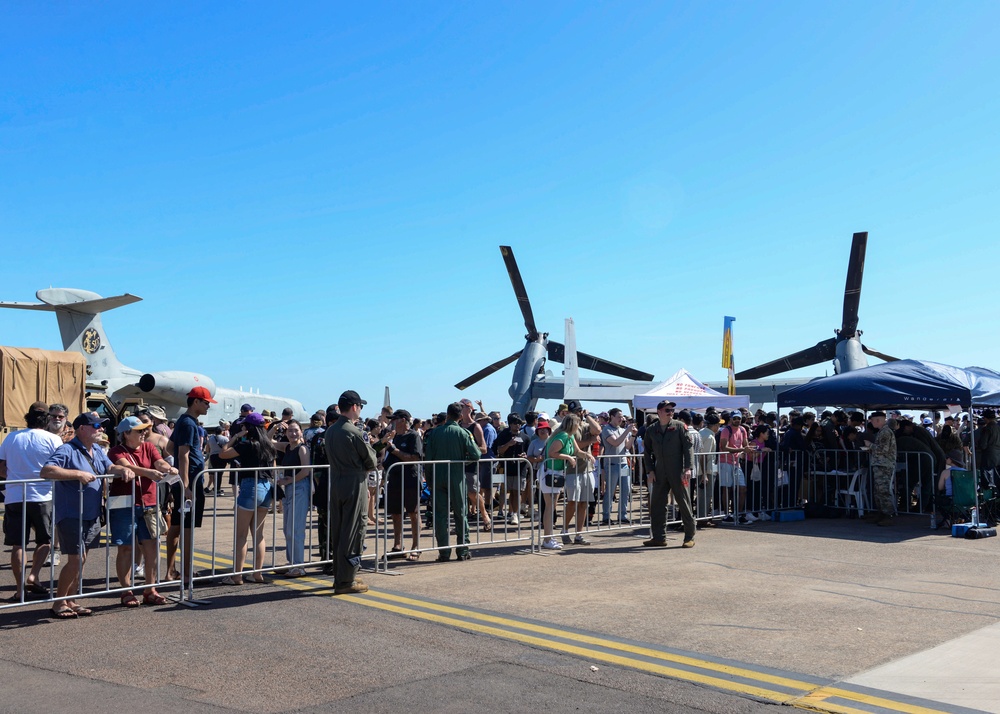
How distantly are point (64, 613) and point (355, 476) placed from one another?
274cm

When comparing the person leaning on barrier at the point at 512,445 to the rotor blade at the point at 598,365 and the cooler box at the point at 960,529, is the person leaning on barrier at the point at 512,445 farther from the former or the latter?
the rotor blade at the point at 598,365

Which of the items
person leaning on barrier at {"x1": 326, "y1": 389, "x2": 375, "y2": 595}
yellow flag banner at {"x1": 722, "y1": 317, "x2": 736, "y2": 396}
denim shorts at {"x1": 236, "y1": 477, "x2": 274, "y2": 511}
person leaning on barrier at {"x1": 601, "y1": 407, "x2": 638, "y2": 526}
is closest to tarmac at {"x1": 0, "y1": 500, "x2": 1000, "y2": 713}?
person leaning on barrier at {"x1": 326, "y1": 389, "x2": 375, "y2": 595}

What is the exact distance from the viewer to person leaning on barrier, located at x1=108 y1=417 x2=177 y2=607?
7391 millimetres

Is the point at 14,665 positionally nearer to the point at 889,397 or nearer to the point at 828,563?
the point at 828,563

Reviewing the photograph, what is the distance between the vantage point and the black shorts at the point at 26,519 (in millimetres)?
7213

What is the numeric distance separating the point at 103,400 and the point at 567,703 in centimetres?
1963

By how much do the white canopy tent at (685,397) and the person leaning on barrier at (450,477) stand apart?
8411 mm

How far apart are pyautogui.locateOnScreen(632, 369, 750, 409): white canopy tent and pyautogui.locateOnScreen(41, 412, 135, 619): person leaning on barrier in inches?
477

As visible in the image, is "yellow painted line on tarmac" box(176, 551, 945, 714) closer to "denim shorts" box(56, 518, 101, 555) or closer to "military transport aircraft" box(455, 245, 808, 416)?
"denim shorts" box(56, 518, 101, 555)

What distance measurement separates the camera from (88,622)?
6758mm

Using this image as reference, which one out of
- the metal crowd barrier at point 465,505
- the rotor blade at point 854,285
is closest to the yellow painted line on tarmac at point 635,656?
the metal crowd barrier at point 465,505

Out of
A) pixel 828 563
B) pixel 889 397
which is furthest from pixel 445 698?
pixel 889 397

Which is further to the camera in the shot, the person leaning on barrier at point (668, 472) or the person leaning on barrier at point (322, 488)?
the person leaning on barrier at point (668, 472)

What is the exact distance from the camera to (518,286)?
4247 cm
